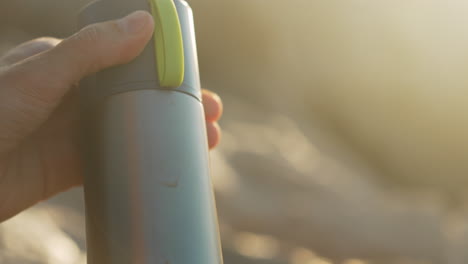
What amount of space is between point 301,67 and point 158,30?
1.05 meters

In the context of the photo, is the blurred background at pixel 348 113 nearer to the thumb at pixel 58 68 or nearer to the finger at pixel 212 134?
the finger at pixel 212 134

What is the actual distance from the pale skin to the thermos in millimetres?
19

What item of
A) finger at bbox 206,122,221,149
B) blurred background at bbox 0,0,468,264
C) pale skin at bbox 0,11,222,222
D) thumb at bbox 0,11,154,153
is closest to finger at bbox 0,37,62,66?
pale skin at bbox 0,11,222,222

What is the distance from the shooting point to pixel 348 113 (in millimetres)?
1504

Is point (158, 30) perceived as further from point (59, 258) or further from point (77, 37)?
point (59, 258)

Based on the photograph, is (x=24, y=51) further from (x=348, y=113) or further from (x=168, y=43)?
(x=348, y=113)

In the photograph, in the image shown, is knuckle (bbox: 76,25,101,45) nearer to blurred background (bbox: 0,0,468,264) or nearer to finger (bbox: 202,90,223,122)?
finger (bbox: 202,90,223,122)

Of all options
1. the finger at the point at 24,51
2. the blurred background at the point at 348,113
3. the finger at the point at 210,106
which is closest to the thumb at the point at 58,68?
the finger at the point at 24,51

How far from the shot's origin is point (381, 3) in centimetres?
149

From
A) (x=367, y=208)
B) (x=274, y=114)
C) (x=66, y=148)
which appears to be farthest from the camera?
(x=274, y=114)

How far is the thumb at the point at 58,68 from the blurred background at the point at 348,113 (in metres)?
0.74

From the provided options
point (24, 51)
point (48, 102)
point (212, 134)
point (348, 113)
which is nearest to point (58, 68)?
point (48, 102)

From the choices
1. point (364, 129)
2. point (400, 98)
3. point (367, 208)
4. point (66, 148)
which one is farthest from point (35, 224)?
point (400, 98)

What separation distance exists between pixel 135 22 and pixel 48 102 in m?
0.13
